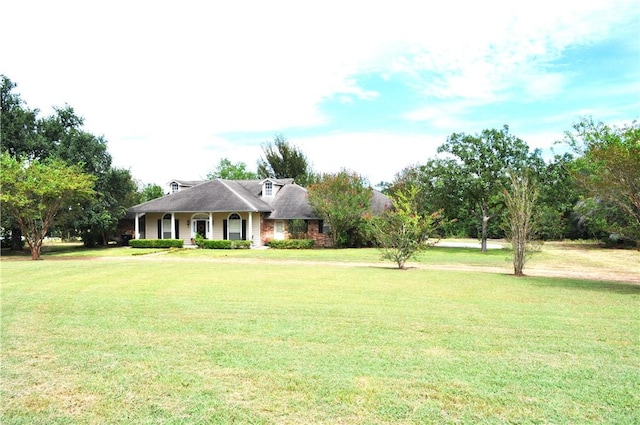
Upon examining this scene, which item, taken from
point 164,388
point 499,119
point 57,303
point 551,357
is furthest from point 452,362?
point 499,119

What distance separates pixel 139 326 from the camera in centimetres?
732

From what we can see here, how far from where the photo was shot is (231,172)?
2702 inches

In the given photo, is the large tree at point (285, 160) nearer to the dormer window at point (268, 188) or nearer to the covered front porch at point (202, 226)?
the dormer window at point (268, 188)

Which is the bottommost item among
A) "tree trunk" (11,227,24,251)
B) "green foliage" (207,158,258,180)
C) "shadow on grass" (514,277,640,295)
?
"shadow on grass" (514,277,640,295)

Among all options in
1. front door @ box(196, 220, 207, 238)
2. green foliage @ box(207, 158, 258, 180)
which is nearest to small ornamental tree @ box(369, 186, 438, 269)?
front door @ box(196, 220, 207, 238)

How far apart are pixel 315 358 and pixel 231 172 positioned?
212 feet

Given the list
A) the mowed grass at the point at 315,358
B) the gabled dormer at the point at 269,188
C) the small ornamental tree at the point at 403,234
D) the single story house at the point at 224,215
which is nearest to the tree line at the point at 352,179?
the single story house at the point at 224,215

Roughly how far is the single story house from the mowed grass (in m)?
24.8

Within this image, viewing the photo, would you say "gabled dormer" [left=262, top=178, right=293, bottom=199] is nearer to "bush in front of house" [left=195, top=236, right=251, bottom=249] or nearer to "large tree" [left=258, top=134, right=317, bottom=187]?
"bush in front of house" [left=195, top=236, right=251, bottom=249]

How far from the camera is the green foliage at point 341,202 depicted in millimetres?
33312

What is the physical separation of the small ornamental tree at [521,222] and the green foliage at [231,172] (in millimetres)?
52149

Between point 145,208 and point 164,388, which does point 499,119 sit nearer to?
point 145,208

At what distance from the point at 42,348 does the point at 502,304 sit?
8320 millimetres

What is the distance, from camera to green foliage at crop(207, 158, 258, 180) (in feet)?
222
